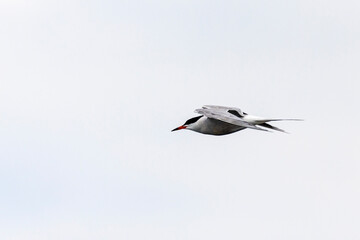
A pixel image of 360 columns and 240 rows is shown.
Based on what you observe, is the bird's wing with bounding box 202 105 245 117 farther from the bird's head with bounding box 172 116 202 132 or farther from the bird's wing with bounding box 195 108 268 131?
the bird's head with bounding box 172 116 202 132

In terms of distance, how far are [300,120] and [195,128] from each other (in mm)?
7721

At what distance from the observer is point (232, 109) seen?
169ft

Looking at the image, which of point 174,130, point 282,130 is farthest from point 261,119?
point 174,130

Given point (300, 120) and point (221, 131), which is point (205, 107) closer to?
point (221, 131)

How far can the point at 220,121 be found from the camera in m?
49.0

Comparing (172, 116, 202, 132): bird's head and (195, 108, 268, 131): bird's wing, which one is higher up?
(195, 108, 268, 131): bird's wing

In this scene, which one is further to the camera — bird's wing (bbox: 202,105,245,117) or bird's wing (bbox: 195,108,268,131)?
bird's wing (bbox: 202,105,245,117)

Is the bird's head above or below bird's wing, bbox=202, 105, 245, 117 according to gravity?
below

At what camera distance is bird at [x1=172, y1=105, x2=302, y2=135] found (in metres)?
48.0

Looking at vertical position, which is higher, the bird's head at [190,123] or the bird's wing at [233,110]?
the bird's wing at [233,110]

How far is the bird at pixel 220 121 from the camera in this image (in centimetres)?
4803

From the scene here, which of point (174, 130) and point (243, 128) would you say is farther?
point (174, 130)

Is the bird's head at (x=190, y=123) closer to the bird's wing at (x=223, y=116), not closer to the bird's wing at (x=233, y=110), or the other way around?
the bird's wing at (x=223, y=116)

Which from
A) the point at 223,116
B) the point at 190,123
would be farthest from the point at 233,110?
the point at 223,116
